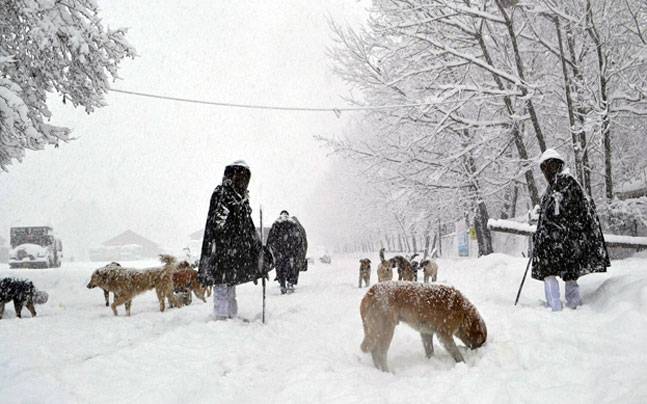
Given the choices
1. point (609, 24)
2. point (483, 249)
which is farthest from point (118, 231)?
point (609, 24)

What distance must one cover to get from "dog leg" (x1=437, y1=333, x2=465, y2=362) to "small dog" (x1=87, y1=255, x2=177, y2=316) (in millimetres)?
5550

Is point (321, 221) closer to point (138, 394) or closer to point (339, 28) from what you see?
point (339, 28)

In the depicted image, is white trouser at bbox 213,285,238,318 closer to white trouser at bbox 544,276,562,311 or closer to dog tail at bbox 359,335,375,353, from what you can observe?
dog tail at bbox 359,335,375,353

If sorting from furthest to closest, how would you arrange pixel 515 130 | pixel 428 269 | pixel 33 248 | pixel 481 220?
pixel 33 248 → pixel 481 220 → pixel 515 130 → pixel 428 269

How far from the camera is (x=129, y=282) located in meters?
7.06

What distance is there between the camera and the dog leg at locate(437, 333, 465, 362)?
3564mm

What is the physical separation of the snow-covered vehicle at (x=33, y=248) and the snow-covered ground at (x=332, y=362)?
57.1 feet

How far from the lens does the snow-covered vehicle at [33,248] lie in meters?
19.5

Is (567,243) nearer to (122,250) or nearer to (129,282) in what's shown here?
(129,282)

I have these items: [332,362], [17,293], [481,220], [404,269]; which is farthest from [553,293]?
[481,220]

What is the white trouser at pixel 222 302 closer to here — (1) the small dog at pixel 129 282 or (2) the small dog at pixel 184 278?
(1) the small dog at pixel 129 282

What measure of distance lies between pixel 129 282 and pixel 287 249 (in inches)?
168

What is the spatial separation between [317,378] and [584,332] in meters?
2.39

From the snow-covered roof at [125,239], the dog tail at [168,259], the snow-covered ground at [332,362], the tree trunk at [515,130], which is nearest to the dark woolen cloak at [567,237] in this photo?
the snow-covered ground at [332,362]
